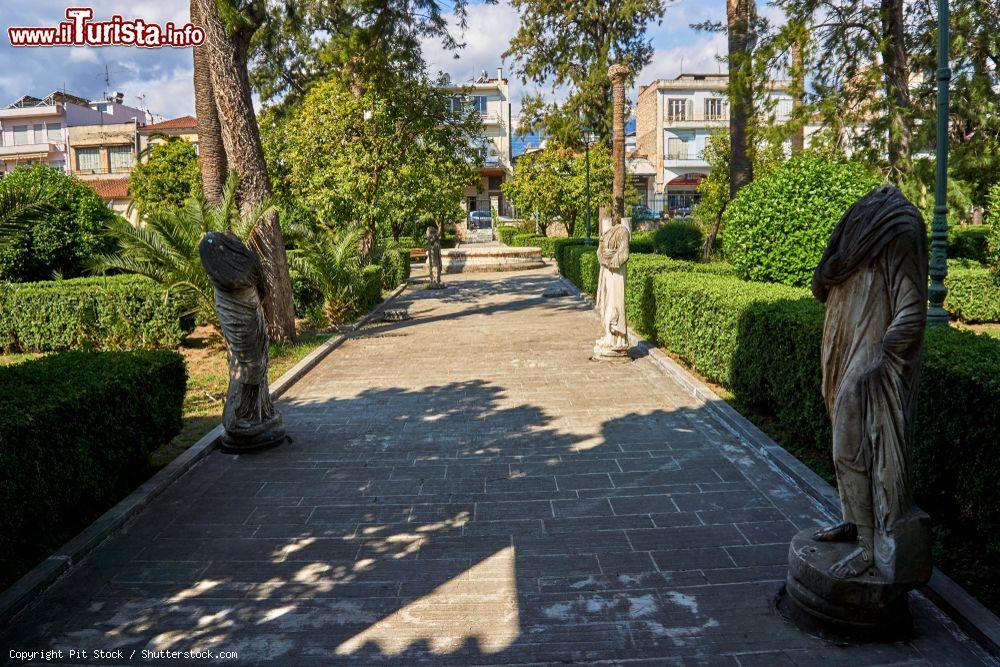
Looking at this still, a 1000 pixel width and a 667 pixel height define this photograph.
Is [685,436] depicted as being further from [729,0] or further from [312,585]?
[729,0]

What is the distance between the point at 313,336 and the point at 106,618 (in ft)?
31.5

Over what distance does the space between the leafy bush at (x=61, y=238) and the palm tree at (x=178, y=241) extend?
10.9 ft

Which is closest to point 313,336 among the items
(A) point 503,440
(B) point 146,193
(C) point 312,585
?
(A) point 503,440

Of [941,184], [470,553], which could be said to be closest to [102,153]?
[470,553]

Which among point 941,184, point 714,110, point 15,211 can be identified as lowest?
point 15,211

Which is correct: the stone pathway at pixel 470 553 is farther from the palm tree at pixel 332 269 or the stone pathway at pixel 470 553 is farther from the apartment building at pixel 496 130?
the apartment building at pixel 496 130

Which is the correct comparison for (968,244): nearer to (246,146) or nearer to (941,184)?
(941,184)

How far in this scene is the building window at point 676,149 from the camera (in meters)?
55.6

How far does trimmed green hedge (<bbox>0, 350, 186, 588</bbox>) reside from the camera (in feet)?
14.0

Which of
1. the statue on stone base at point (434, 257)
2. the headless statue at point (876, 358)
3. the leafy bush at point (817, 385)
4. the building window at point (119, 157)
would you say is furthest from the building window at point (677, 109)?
the headless statue at point (876, 358)

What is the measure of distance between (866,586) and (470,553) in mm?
2337

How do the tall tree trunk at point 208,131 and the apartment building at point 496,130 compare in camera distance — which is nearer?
the tall tree trunk at point 208,131

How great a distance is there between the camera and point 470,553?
4574mm

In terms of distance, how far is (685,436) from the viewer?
22.6 feet
